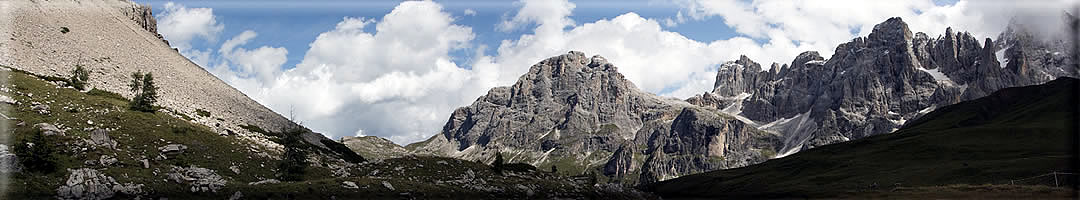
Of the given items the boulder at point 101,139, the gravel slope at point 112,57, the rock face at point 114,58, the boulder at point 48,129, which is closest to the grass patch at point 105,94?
the rock face at point 114,58

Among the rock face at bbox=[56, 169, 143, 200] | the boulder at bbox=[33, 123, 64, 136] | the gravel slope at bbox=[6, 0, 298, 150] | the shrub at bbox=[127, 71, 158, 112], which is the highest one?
the gravel slope at bbox=[6, 0, 298, 150]

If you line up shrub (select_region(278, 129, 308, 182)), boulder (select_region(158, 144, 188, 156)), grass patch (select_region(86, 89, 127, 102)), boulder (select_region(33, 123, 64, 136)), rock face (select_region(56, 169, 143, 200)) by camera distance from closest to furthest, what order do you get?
rock face (select_region(56, 169, 143, 200)) → boulder (select_region(33, 123, 64, 136)) → boulder (select_region(158, 144, 188, 156)) → shrub (select_region(278, 129, 308, 182)) → grass patch (select_region(86, 89, 127, 102))

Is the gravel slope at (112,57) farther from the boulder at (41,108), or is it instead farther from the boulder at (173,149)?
the boulder at (41,108)

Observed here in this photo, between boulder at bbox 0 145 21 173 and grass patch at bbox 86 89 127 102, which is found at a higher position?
grass patch at bbox 86 89 127 102

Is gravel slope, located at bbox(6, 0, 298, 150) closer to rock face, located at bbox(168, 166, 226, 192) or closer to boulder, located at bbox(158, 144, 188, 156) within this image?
boulder, located at bbox(158, 144, 188, 156)

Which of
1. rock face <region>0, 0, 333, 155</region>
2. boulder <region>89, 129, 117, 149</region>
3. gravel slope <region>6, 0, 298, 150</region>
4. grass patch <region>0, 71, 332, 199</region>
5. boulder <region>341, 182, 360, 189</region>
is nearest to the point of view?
grass patch <region>0, 71, 332, 199</region>

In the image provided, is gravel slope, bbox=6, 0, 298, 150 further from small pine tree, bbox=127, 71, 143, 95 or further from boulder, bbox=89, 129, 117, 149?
boulder, bbox=89, 129, 117, 149

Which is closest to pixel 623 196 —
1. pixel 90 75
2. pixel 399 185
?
pixel 399 185

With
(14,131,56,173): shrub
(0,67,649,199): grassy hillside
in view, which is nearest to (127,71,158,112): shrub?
(0,67,649,199): grassy hillside

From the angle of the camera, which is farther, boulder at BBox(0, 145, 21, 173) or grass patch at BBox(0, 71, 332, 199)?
grass patch at BBox(0, 71, 332, 199)

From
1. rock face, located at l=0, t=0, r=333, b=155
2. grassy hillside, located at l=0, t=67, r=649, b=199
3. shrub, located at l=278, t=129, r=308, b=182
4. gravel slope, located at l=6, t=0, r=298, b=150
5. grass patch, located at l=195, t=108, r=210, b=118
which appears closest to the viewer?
grassy hillside, located at l=0, t=67, r=649, b=199

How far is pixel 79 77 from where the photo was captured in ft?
313

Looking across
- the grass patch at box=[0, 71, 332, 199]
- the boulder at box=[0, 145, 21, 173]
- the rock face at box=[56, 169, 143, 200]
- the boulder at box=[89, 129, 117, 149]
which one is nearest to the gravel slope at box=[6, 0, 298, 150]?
the grass patch at box=[0, 71, 332, 199]

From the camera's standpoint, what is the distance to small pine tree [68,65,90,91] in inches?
3447
